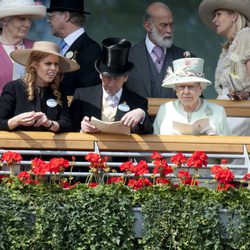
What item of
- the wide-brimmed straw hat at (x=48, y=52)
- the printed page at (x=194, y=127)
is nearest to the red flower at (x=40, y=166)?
the wide-brimmed straw hat at (x=48, y=52)

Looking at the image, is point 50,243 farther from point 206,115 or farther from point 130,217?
point 206,115

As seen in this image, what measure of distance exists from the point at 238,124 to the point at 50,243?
2.79 meters

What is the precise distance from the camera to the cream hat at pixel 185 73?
13.9 m

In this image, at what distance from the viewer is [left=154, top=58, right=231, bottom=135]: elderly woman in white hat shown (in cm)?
1388

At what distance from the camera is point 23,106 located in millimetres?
13711

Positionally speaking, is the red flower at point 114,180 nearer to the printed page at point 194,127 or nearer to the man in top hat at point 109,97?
the man in top hat at point 109,97

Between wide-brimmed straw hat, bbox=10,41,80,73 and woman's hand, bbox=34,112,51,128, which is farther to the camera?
wide-brimmed straw hat, bbox=10,41,80,73

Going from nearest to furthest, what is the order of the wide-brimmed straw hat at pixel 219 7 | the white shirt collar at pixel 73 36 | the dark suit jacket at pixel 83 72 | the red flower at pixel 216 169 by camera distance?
1. the red flower at pixel 216 169
2. the dark suit jacket at pixel 83 72
3. the wide-brimmed straw hat at pixel 219 7
4. the white shirt collar at pixel 73 36

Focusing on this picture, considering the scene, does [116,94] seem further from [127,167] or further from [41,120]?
[127,167]

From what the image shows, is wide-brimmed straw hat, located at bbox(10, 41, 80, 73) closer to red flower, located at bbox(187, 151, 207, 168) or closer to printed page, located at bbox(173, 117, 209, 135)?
printed page, located at bbox(173, 117, 209, 135)

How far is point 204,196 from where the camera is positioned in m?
12.7

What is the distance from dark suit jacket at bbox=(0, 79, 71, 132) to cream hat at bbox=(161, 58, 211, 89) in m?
0.86

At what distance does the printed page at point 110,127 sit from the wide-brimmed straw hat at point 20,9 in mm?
1647

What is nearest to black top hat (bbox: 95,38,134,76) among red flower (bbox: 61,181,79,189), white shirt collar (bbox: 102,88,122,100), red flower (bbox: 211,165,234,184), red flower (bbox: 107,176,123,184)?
white shirt collar (bbox: 102,88,122,100)
